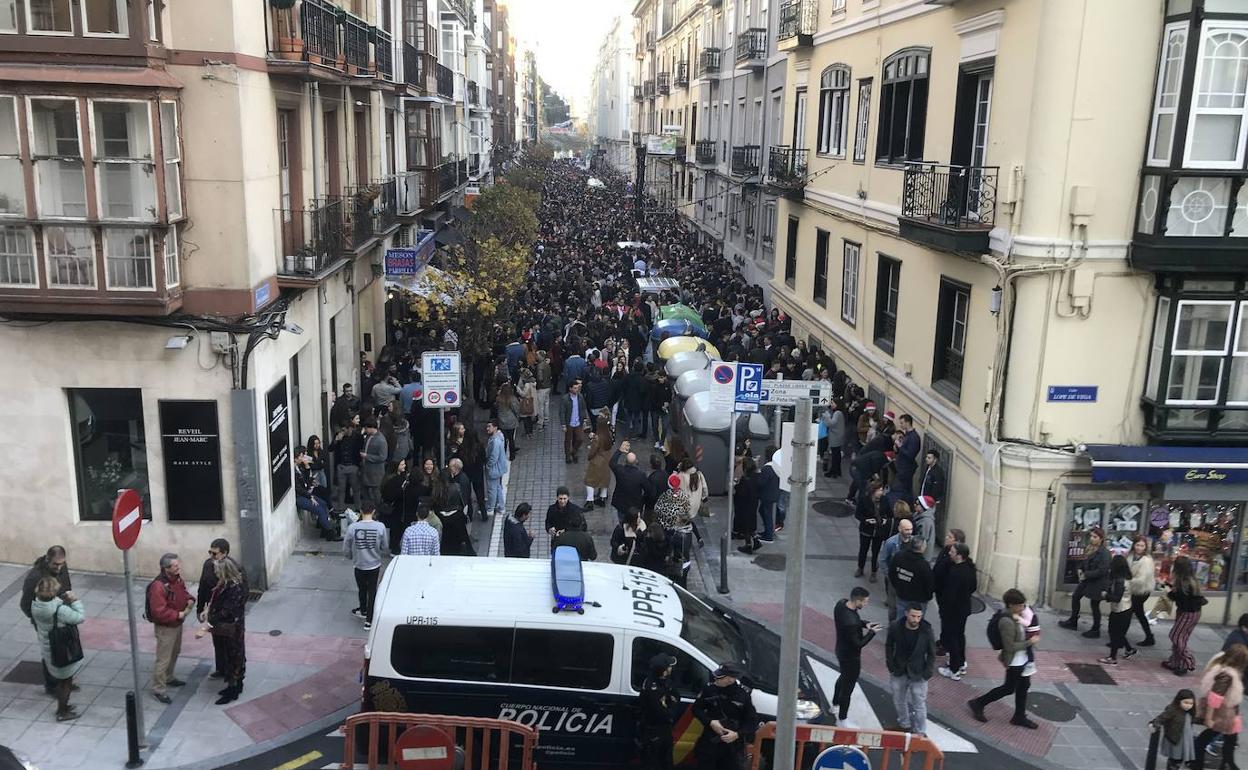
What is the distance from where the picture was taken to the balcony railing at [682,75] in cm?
5259

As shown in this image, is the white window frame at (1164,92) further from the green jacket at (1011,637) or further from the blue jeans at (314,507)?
the blue jeans at (314,507)

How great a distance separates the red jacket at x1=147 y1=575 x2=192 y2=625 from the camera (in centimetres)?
976

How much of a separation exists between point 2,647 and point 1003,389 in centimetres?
1258

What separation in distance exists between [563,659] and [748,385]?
5912 millimetres

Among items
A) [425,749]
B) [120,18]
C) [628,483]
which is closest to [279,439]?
[628,483]

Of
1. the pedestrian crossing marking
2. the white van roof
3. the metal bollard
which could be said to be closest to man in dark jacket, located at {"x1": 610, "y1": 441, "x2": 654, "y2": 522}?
the pedestrian crossing marking

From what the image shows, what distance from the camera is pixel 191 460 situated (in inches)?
486

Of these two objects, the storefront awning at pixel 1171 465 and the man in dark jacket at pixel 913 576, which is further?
the storefront awning at pixel 1171 465

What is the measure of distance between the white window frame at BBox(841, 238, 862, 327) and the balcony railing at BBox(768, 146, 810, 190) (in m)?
3.70

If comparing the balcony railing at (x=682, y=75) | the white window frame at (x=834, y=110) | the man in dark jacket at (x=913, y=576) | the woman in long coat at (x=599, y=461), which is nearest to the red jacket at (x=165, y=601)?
the woman in long coat at (x=599, y=461)

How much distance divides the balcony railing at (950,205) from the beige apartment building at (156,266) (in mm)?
9097

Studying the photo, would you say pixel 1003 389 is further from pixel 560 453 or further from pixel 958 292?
pixel 560 453

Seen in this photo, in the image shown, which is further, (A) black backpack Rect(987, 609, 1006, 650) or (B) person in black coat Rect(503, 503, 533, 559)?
(B) person in black coat Rect(503, 503, 533, 559)

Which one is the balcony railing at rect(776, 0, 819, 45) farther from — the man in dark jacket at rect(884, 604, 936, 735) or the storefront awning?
the man in dark jacket at rect(884, 604, 936, 735)
